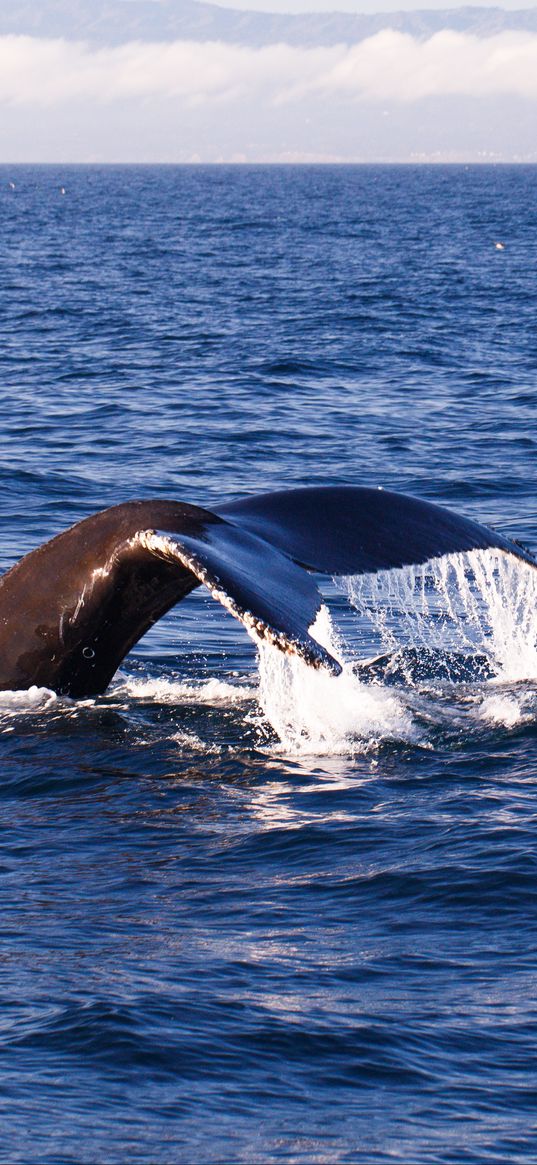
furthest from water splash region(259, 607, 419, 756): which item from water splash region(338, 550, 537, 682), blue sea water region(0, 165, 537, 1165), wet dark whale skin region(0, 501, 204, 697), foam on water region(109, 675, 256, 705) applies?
wet dark whale skin region(0, 501, 204, 697)

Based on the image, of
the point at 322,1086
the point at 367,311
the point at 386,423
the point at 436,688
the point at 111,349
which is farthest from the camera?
the point at 367,311

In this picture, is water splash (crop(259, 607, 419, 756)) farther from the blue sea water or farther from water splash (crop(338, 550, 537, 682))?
water splash (crop(338, 550, 537, 682))

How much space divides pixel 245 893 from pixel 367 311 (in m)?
26.7

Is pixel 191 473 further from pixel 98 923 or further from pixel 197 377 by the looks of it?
pixel 98 923

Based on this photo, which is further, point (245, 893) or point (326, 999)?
point (245, 893)

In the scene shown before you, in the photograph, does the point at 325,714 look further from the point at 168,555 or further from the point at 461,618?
the point at 461,618

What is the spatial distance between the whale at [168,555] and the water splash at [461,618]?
0.85 metres

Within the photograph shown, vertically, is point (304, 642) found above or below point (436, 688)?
above

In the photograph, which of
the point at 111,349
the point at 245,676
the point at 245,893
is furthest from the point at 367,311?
the point at 245,893

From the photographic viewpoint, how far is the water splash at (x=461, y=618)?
935 centimetres

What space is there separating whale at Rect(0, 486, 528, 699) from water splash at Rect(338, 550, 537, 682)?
0.85m

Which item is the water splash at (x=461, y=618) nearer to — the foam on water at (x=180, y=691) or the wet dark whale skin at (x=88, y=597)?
the foam on water at (x=180, y=691)

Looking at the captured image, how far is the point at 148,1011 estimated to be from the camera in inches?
Result: 209

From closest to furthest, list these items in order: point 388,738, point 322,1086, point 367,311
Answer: point 322,1086 → point 388,738 → point 367,311
